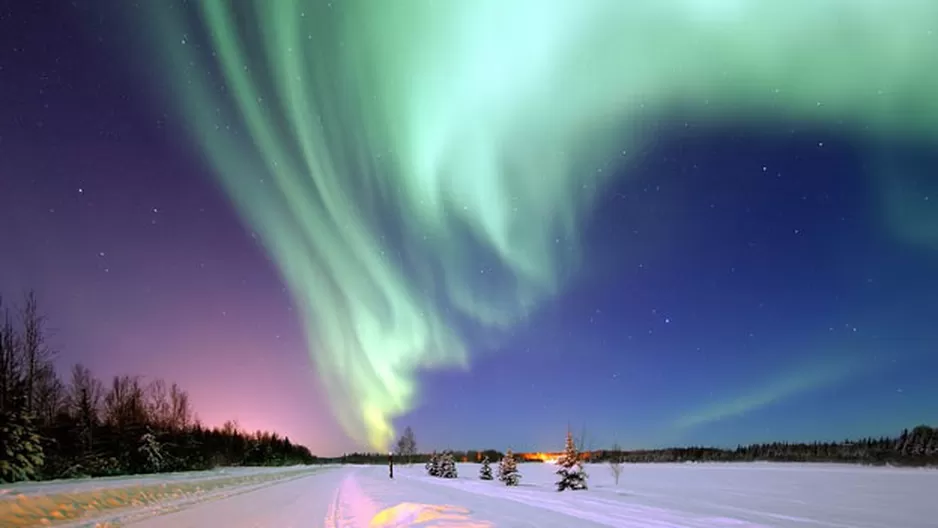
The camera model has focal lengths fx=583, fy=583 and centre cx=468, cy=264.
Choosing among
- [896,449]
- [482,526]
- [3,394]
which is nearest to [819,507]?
[482,526]

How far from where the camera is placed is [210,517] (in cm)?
1795

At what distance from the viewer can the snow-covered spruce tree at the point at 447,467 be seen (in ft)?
226

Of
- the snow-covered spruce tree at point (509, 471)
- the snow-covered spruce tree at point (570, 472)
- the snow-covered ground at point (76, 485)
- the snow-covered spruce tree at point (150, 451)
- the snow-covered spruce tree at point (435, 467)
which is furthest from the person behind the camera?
the snow-covered spruce tree at point (435, 467)

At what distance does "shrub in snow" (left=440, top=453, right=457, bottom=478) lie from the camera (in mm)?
68750

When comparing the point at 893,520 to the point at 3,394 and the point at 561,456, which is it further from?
the point at 3,394

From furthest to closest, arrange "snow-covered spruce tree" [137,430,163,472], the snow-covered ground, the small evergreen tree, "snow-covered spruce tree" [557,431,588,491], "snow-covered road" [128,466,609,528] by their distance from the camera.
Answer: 1. "snow-covered spruce tree" [137,430,163,472]
2. "snow-covered spruce tree" [557,431,588,491]
3. the small evergreen tree
4. the snow-covered ground
5. "snow-covered road" [128,466,609,528]

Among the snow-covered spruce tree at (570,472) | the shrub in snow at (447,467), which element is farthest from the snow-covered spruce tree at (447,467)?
the snow-covered spruce tree at (570,472)

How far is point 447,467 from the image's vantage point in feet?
228

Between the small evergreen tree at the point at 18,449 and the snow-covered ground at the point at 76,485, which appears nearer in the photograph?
the snow-covered ground at the point at 76,485

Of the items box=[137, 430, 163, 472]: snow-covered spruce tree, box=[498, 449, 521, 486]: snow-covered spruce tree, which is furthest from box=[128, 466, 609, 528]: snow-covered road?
box=[137, 430, 163, 472]: snow-covered spruce tree

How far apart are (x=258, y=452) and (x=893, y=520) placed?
437ft

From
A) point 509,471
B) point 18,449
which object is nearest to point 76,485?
point 18,449

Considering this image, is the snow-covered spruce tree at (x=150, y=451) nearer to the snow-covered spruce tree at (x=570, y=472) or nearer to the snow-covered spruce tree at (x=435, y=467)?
the snow-covered spruce tree at (x=435, y=467)

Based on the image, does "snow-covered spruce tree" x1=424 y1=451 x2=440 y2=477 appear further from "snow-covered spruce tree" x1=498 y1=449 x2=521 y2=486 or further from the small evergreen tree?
the small evergreen tree
